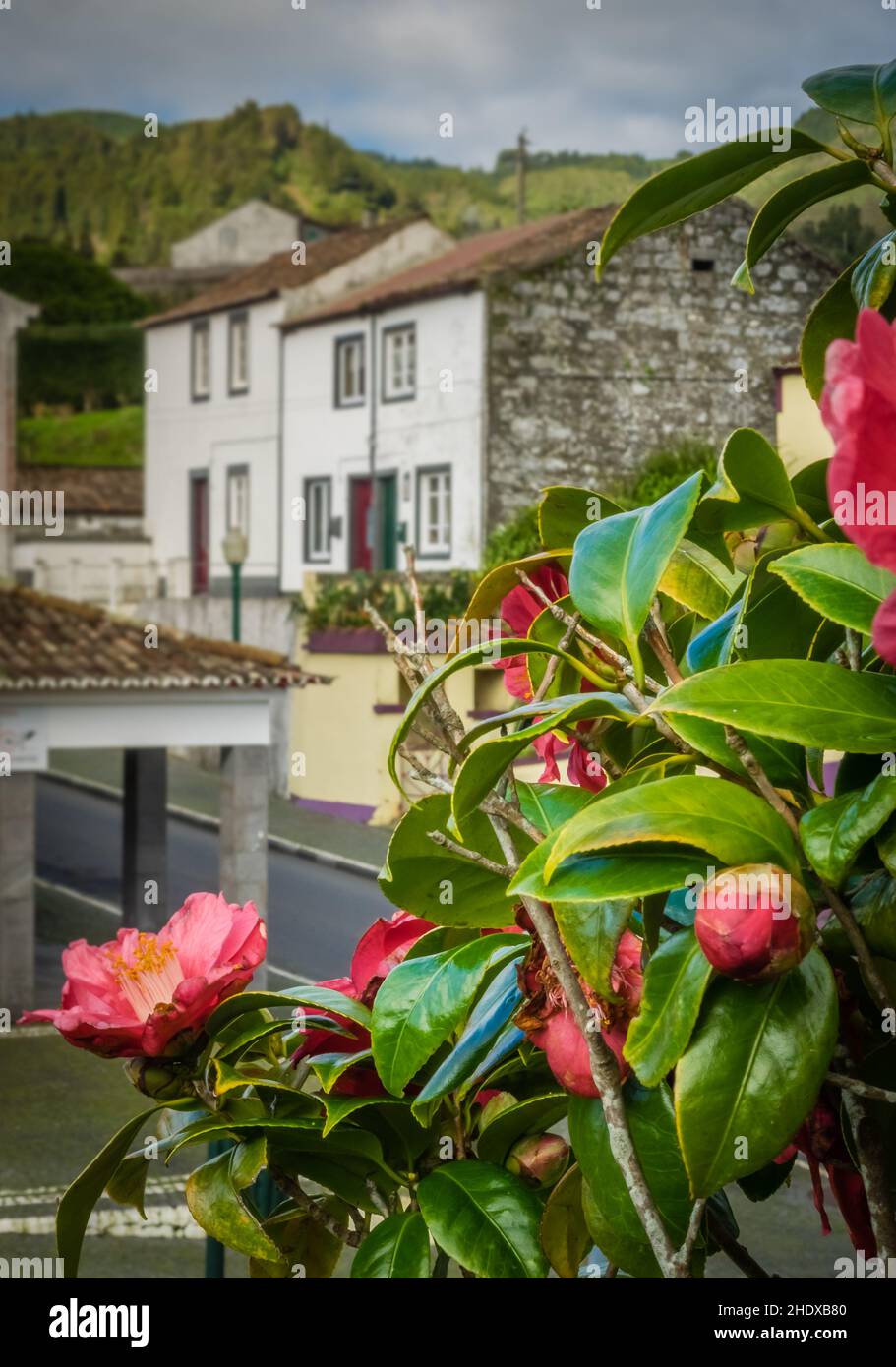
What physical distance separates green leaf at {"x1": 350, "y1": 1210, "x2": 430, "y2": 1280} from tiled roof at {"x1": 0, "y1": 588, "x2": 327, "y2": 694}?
20.8 ft

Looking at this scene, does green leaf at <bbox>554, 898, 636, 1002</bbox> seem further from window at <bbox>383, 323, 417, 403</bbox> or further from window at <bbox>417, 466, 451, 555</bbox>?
window at <bbox>383, 323, 417, 403</bbox>

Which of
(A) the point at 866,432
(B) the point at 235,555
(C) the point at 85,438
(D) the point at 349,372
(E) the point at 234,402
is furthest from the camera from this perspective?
(C) the point at 85,438

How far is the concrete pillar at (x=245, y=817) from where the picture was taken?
702cm

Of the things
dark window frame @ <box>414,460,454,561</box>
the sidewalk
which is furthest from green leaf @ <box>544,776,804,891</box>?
dark window frame @ <box>414,460,454,561</box>

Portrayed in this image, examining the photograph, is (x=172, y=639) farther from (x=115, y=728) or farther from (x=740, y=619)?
(x=740, y=619)

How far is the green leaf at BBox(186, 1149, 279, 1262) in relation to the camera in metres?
0.40

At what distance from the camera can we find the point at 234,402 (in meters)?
11.5

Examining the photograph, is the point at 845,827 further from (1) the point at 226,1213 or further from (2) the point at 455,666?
(1) the point at 226,1213

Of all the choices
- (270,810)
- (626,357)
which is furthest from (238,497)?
(626,357)

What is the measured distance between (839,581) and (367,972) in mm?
185

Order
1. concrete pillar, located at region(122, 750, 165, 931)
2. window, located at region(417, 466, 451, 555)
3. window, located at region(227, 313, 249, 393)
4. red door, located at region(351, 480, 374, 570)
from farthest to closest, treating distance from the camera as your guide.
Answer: window, located at region(227, 313, 249, 393) → red door, located at region(351, 480, 374, 570) → window, located at region(417, 466, 451, 555) → concrete pillar, located at region(122, 750, 165, 931)

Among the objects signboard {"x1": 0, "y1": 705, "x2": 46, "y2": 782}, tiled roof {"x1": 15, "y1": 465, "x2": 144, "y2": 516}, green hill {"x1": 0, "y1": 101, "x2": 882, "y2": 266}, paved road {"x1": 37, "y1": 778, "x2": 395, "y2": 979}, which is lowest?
paved road {"x1": 37, "y1": 778, "x2": 395, "y2": 979}

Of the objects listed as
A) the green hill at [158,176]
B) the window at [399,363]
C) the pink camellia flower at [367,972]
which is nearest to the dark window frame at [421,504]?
the window at [399,363]

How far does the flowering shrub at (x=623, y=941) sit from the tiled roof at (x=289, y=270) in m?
10.7
